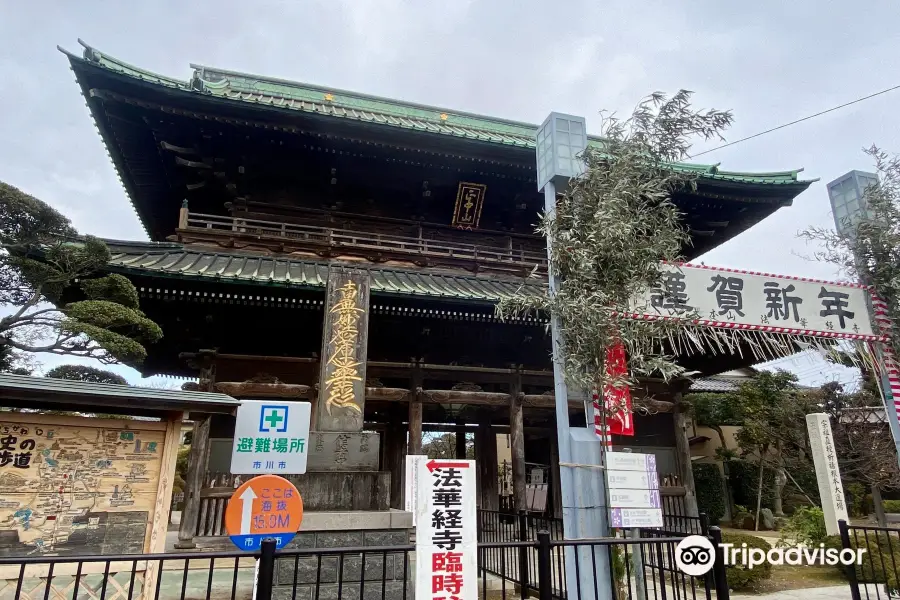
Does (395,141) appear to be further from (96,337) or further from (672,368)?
(672,368)

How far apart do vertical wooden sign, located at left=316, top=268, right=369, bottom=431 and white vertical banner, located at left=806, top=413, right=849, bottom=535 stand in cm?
671

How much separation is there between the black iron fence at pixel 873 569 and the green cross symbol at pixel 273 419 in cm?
599

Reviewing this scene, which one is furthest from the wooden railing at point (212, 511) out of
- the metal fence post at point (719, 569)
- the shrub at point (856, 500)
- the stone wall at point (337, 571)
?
the shrub at point (856, 500)

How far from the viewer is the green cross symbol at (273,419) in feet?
18.5

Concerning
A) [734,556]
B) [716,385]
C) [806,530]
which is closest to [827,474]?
[734,556]

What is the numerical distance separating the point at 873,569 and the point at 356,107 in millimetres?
13683

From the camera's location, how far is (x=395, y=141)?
1055cm

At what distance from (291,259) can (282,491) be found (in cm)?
653

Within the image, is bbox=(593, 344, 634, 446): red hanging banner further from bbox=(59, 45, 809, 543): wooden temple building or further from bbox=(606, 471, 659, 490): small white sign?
bbox=(59, 45, 809, 543): wooden temple building

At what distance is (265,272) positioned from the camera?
8.90m

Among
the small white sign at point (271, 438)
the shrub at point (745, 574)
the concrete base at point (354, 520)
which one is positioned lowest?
the shrub at point (745, 574)

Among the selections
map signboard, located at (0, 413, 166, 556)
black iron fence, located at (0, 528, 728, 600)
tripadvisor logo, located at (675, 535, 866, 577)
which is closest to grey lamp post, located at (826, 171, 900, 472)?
tripadvisor logo, located at (675, 535, 866, 577)

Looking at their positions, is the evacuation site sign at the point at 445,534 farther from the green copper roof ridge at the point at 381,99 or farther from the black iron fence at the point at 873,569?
the green copper roof ridge at the point at 381,99

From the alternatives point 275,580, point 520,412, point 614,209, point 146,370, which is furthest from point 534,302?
point 146,370
